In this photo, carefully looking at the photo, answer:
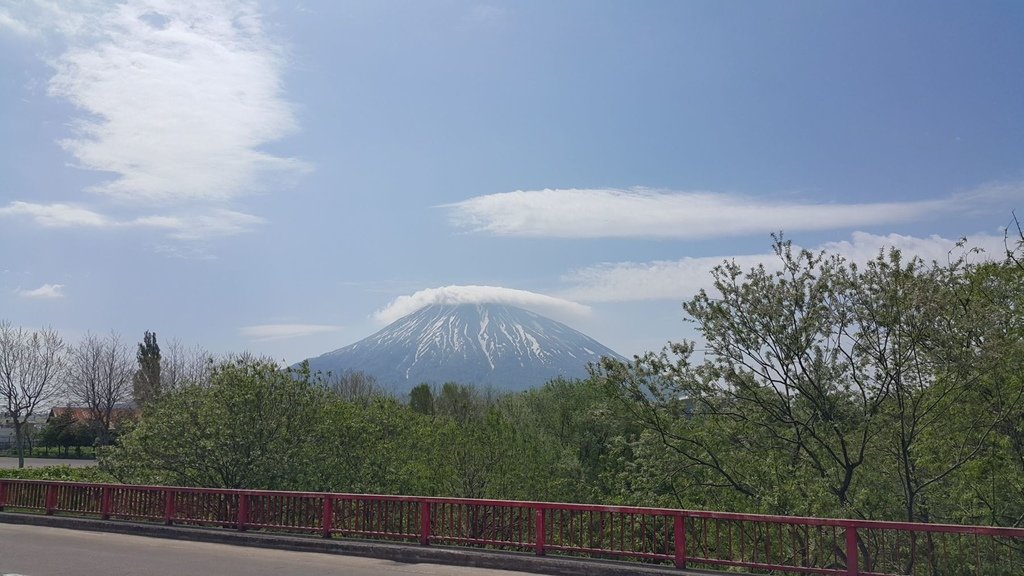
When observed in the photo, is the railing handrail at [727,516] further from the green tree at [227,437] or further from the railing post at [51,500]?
the green tree at [227,437]

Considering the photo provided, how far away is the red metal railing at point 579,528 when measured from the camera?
11.2 metres

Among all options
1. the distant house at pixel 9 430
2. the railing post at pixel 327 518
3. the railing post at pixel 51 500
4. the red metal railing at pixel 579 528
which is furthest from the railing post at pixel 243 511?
the distant house at pixel 9 430

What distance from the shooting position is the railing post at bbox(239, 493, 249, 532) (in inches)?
659

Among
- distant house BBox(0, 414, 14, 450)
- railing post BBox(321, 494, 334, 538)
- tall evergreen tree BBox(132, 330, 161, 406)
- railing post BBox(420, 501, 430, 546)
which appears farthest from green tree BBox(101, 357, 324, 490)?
distant house BBox(0, 414, 14, 450)

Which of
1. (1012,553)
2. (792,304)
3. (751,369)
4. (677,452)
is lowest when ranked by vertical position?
(1012,553)

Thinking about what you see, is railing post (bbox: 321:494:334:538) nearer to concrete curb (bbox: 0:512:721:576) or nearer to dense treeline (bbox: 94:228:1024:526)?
concrete curb (bbox: 0:512:721:576)

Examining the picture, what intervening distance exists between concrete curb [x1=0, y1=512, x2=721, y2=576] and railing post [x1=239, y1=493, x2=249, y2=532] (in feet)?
0.80

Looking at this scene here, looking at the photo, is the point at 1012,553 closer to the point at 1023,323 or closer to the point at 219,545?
the point at 1023,323

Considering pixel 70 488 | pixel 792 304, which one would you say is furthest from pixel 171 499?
pixel 792 304

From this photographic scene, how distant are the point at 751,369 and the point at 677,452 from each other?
2657mm

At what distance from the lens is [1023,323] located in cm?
1823

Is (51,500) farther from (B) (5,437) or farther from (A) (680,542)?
(B) (5,437)

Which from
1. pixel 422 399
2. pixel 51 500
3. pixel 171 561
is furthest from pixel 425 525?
pixel 422 399

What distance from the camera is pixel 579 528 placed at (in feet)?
42.3
